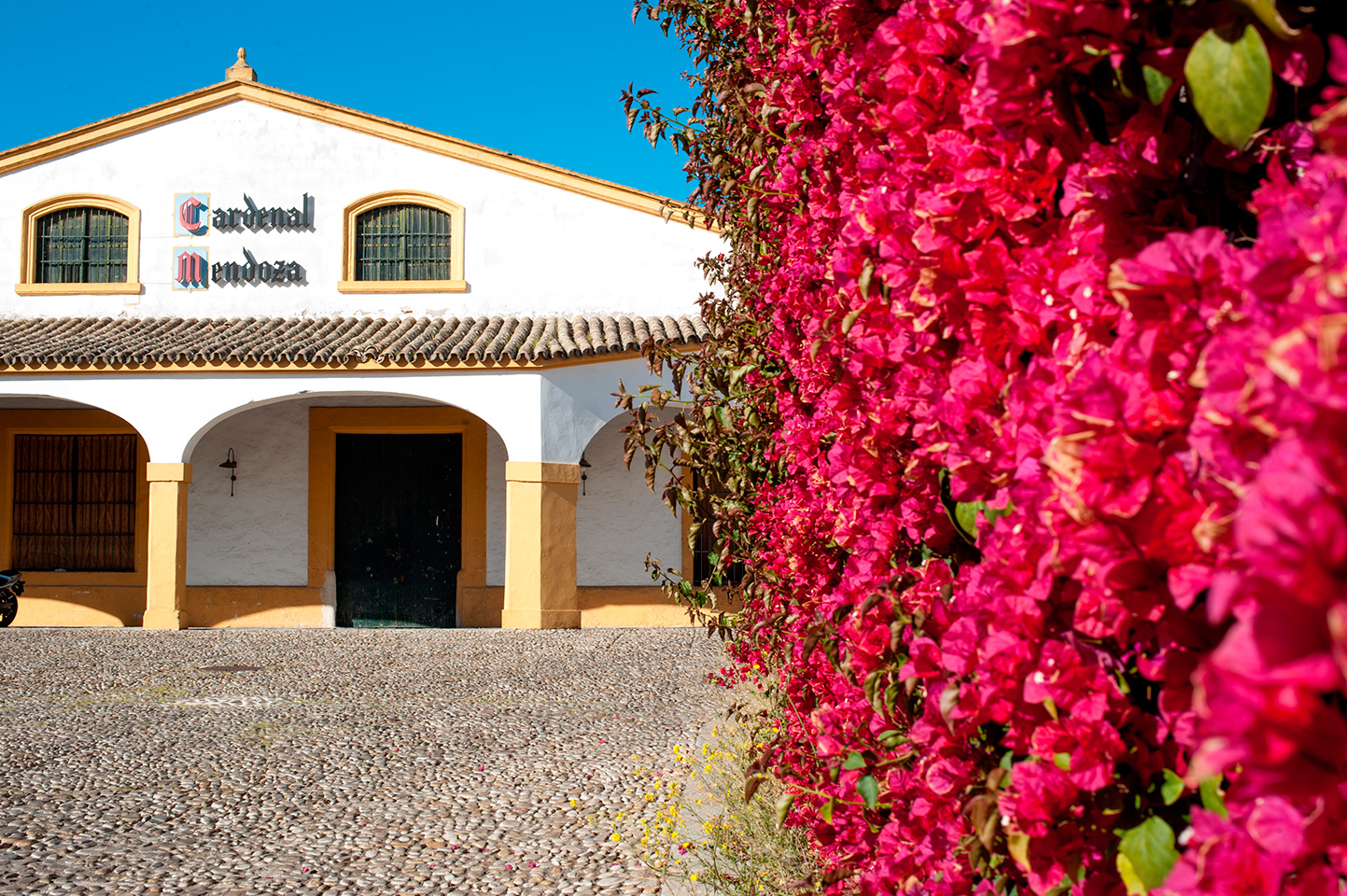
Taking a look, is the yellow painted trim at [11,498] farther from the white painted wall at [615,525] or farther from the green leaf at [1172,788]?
the green leaf at [1172,788]

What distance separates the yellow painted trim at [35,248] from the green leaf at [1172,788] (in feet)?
49.5

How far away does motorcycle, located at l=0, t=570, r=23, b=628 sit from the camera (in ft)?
40.8

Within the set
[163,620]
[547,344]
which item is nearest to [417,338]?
[547,344]

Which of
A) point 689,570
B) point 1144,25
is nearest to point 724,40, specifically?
point 1144,25

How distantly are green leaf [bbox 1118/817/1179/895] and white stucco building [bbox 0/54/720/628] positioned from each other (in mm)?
11614

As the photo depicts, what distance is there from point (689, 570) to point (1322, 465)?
1284 centimetres

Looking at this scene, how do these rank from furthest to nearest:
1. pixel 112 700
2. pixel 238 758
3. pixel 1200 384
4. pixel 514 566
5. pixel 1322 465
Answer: pixel 514 566, pixel 112 700, pixel 238 758, pixel 1200 384, pixel 1322 465

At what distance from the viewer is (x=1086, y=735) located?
1.01 metres

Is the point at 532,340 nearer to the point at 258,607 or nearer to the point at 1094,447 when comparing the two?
the point at 258,607

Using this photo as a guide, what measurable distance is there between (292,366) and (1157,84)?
472 inches

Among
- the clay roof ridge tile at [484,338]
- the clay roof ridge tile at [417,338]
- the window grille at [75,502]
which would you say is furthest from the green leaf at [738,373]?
the window grille at [75,502]

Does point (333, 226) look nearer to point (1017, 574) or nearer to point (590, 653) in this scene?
point (590, 653)

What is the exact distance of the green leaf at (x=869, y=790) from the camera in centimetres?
166

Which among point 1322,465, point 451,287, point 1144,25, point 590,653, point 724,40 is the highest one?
point 451,287
